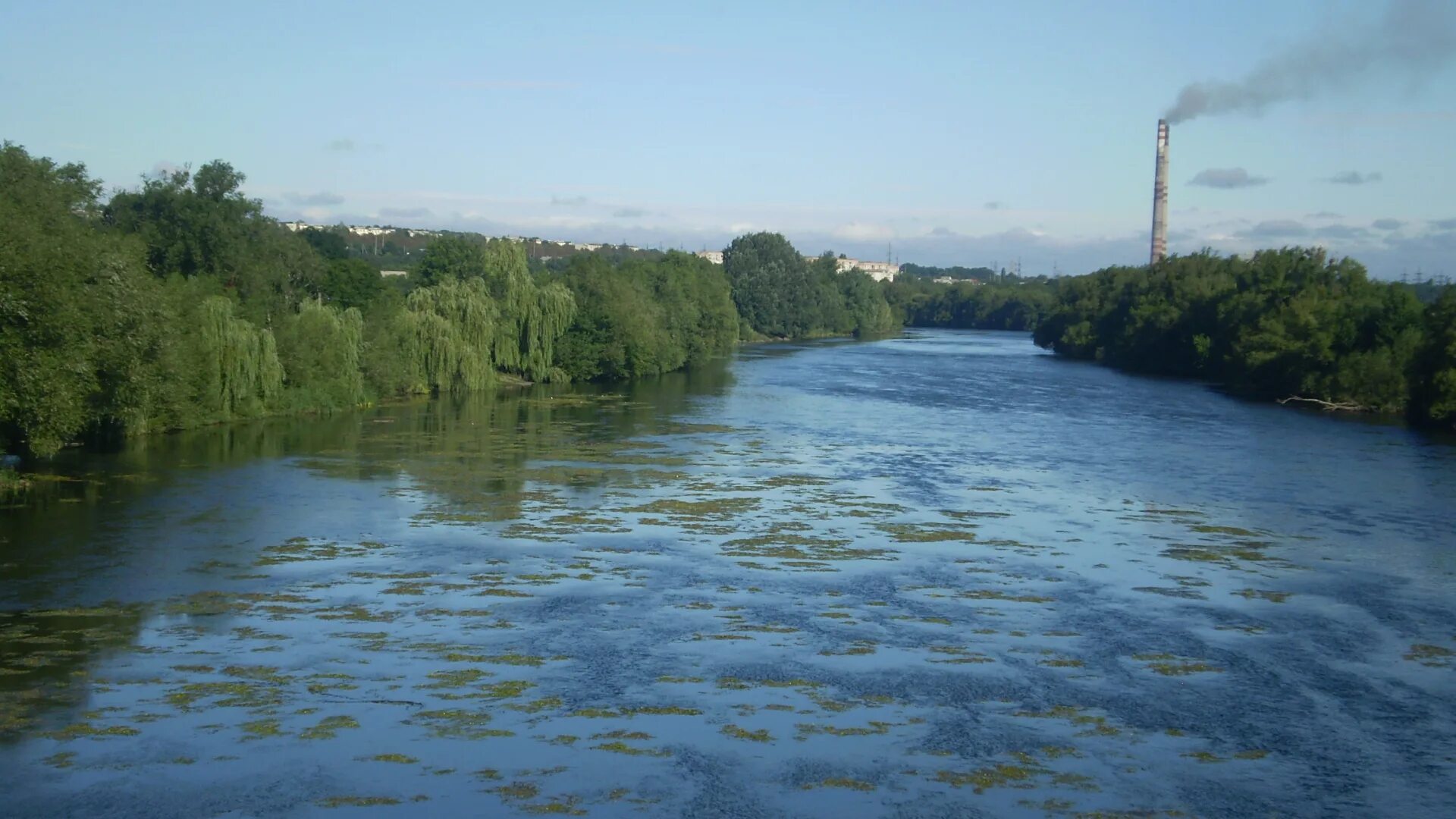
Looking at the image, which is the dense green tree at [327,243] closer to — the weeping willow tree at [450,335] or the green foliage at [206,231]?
the weeping willow tree at [450,335]

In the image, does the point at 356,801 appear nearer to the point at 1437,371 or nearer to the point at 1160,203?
the point at 1437,371

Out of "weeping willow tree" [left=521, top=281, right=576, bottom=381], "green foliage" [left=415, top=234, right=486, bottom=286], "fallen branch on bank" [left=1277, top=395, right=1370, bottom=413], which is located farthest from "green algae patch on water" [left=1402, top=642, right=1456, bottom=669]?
"green foliage" [left=415, top=234, right=486, bottom=286]

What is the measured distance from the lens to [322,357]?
4131cm

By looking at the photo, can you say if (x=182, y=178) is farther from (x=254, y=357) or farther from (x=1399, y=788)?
(x=1399, y=788)

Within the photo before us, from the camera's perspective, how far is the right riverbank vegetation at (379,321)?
25.9 meters

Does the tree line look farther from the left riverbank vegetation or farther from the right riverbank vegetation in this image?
the left riverbank vegetation

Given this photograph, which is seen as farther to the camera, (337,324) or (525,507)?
(337,324)

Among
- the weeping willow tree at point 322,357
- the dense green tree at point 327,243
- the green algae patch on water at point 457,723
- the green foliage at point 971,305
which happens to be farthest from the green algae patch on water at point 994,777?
the green foliage at point 971,305

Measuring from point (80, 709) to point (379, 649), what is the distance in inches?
132

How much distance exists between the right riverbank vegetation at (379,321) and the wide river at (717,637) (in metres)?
2.98

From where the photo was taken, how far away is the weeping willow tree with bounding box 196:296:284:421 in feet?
116

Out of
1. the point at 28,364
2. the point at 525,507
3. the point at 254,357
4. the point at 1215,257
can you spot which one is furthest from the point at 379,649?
the point at 1215,257

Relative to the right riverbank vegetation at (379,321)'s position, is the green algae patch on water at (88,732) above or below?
below

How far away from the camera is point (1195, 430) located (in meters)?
42.3
